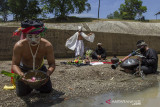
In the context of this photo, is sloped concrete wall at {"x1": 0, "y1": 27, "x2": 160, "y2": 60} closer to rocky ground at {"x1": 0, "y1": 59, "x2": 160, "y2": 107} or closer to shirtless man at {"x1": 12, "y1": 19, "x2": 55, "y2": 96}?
rocky ground at {"x1": 0, "y1": 59, "x2": 160, "y2": 107}

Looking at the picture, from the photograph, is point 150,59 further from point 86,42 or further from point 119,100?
point 86,42

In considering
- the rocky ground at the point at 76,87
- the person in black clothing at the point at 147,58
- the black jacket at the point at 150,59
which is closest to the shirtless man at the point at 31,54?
the rocky ground at the point at 76,87

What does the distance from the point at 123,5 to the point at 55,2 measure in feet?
Result: 94.3

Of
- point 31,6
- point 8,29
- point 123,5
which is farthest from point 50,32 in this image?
point 123,5

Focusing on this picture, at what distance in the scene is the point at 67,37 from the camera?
398 inches

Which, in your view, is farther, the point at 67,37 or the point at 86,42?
the point at 86,42

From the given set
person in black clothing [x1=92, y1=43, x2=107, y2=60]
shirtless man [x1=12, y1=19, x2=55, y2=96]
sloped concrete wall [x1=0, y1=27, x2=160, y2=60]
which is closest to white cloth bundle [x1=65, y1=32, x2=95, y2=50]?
person in black clothing [x1=92, y1=43, x2=107, y2=60]

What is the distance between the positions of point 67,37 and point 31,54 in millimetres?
6735

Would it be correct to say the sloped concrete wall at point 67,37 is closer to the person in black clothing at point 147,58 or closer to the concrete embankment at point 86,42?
the concrete embankment at point 86,42

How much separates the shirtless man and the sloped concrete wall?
5.44m

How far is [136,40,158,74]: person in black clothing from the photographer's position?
18.1 ft

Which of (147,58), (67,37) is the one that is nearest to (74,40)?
(67,37)

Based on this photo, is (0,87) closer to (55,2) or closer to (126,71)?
(126,71)

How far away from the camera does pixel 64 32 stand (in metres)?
10.0
